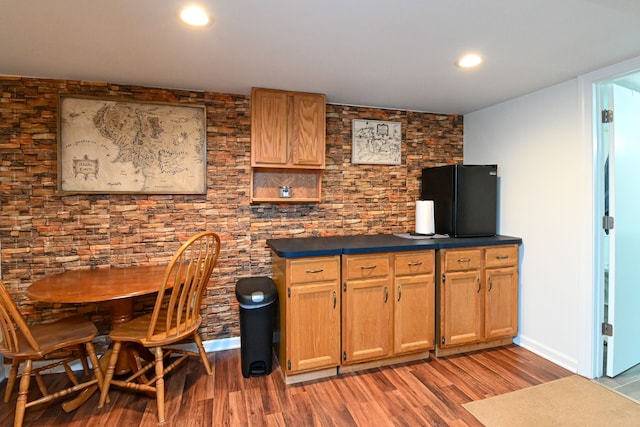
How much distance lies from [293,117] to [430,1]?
1.44 metres

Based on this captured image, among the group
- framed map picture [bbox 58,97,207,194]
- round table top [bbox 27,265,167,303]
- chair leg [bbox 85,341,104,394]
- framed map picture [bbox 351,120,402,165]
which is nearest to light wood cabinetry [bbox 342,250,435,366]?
framed map picture [bbox 351,120,402,165]

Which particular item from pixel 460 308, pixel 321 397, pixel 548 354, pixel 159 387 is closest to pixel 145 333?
pixel 159 387

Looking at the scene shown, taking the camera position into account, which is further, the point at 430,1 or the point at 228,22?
the point at 228,22

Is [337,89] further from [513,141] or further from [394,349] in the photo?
[394,349]

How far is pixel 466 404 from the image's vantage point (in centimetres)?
209

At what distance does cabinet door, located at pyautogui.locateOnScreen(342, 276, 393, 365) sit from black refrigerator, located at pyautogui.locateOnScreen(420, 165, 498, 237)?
90 cm

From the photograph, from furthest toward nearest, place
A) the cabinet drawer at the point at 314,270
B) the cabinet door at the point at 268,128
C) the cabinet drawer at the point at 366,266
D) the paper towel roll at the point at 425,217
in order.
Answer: the paper towel roll at the point at 425,217, the cabinet door at the point at 268,128, the cabinet drawer at the point at 366,266, the cabinet drawer at the point at 314,270

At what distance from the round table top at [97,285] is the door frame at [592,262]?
2.96 m

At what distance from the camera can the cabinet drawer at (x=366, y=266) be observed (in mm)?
2408

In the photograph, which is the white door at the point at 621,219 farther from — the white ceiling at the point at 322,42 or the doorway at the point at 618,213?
the white ceiling at the point at 322,42

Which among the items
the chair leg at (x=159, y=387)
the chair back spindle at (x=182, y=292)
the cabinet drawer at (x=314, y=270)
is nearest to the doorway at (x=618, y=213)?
the cabinet drawer at (x=314, y=270)

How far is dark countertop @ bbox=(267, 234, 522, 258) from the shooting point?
7.62ft

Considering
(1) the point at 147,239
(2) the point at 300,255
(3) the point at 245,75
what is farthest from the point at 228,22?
(1) the point at 147,239

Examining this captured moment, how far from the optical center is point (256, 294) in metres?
2.35
